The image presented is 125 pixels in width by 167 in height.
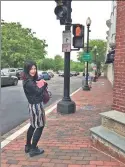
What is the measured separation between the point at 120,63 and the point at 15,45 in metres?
48.0

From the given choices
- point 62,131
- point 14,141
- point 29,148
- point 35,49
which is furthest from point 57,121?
point 35,49

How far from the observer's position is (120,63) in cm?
629

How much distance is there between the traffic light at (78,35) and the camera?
34.2ft

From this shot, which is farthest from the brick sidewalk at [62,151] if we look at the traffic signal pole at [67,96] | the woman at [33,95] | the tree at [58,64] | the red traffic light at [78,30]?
the tree at [58,64]

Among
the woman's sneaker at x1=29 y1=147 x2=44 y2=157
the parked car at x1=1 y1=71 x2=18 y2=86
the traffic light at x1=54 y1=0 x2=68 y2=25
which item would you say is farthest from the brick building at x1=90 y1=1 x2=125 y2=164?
the parked car at x1=1 y1=71 x2=18 y2=86

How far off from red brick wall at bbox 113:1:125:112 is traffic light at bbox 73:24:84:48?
13.0 feet

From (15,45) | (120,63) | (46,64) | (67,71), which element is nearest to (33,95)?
(120,63)

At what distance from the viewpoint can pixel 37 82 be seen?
5504 mm

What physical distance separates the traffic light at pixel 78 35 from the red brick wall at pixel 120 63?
3.97m

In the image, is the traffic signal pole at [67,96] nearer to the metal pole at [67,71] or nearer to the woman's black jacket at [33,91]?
the metal pole at [67,71]

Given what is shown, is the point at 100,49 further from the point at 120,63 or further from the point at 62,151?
the point at 62,151

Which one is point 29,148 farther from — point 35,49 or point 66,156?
point 35,49

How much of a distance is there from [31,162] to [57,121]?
3.56 meters

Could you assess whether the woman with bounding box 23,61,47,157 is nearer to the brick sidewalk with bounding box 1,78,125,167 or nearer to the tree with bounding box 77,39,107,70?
the brick sidewalk with bounding box 1,78,125,167
